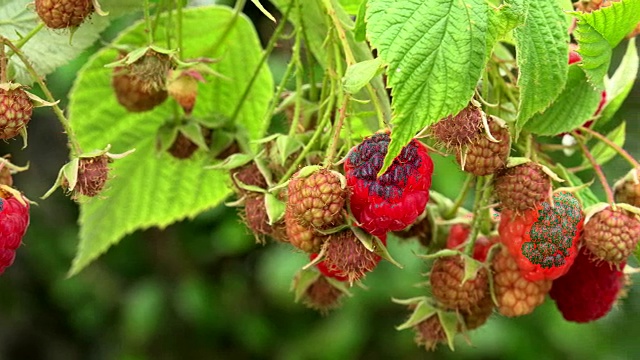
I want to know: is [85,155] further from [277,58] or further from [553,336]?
[553,336]

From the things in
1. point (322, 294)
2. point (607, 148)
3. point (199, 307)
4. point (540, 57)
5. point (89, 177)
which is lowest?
point (199, 307)

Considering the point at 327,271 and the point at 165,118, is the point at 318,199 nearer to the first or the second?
the point at 327,271

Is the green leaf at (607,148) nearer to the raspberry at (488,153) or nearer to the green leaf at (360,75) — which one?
the raspberry at (488,153)

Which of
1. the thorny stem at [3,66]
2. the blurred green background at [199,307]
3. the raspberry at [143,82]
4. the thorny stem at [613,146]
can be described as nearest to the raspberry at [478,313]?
the thorny stem at [613,146]

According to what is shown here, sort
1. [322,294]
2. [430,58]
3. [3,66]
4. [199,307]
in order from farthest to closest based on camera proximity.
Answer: [199,307]
[322,294]
[3,66]
[430,58]

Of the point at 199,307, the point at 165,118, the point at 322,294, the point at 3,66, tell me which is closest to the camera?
the point at 3,66

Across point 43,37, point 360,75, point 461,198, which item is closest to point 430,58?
point 360,75
